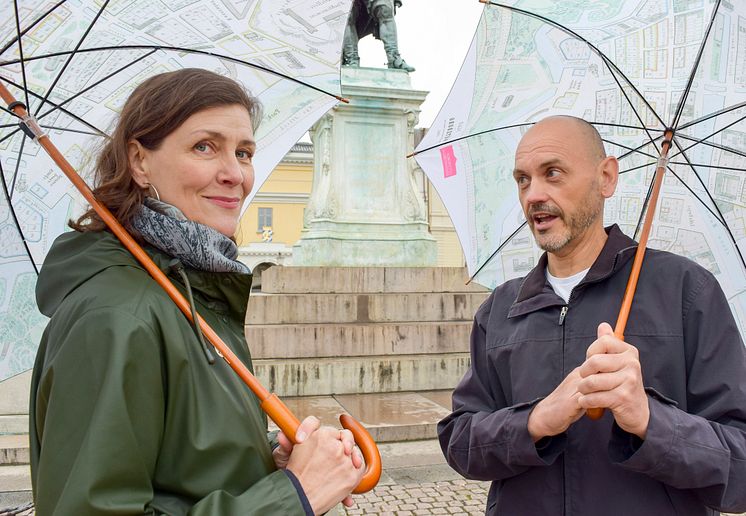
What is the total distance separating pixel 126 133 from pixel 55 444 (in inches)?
28.2

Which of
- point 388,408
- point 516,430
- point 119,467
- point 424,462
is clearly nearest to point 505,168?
point 516,430

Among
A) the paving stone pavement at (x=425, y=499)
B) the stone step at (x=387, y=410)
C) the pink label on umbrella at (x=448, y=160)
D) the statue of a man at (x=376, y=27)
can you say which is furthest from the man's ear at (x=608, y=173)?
the statue of a man at (x=376, y=27)

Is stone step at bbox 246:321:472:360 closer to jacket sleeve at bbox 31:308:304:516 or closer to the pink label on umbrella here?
the pink label on umbrella

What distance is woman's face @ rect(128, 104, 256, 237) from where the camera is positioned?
142cm

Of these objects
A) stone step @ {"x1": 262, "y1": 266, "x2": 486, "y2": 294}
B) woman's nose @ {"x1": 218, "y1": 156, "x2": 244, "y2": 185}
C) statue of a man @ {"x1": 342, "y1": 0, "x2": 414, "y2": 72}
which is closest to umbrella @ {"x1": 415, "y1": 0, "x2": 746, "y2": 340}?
woman's nose @ {"x1": 218, "y1": 156, "x2": 244, "y2": 185}

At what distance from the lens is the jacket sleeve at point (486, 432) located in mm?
1628

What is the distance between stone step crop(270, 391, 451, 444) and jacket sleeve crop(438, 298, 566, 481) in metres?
3.36

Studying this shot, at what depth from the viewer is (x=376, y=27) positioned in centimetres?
1080

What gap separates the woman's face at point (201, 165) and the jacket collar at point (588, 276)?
36.1 inches

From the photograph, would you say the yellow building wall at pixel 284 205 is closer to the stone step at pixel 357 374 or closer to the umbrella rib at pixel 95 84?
the stone step at pixel 357 374

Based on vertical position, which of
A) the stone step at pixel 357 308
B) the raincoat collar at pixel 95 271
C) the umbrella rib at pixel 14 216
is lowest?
the stone step at pixel 357 308

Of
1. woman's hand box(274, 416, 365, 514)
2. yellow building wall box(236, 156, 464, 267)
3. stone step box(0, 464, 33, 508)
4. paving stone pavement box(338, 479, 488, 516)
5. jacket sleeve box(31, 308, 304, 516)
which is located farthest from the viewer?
yellow building wall box(236, 156, 464, 267)

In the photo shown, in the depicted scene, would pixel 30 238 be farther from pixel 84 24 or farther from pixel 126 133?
pixel 126 133

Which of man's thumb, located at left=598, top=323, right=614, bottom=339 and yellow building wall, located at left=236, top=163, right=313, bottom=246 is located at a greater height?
yellow building wall, located at left=236, top=163, right=313, bottom=246
